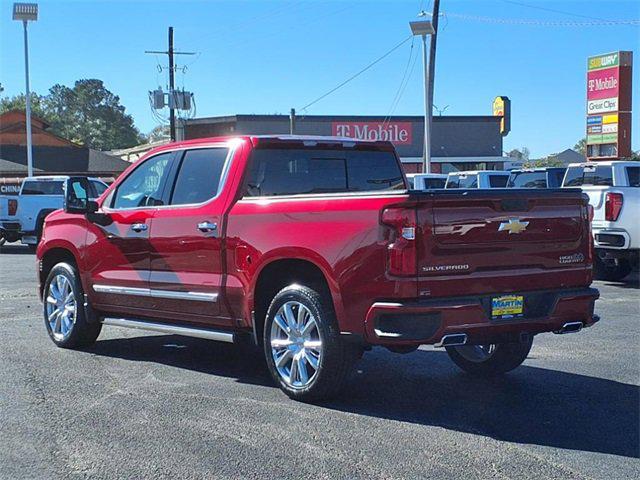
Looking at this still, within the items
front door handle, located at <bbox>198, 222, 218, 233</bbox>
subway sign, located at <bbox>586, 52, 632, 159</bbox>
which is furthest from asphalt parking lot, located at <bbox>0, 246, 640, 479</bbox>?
subway sign, located at <bbox>586, 52, 632, 159</bbox>

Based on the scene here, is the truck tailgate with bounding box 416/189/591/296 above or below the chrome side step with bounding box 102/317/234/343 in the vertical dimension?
above

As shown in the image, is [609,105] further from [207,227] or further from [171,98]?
[207,227]

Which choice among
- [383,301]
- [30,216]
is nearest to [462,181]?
[30,216]

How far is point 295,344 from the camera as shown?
586 centimetres

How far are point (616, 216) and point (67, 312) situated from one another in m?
8.67

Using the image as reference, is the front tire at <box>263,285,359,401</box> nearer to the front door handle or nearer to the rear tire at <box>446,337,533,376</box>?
the front door handle

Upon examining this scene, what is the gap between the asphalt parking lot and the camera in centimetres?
455

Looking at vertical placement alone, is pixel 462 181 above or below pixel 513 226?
above

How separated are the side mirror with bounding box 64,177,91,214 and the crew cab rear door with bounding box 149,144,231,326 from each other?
1.06 meters

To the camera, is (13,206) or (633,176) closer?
(633,176)

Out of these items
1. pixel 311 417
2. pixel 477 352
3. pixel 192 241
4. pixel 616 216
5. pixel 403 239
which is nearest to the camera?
pixel 403 239

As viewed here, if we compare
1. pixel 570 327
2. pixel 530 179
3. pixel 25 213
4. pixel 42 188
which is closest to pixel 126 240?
pixel 570 327

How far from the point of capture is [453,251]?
5.29 meters

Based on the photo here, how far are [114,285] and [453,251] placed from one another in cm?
362
